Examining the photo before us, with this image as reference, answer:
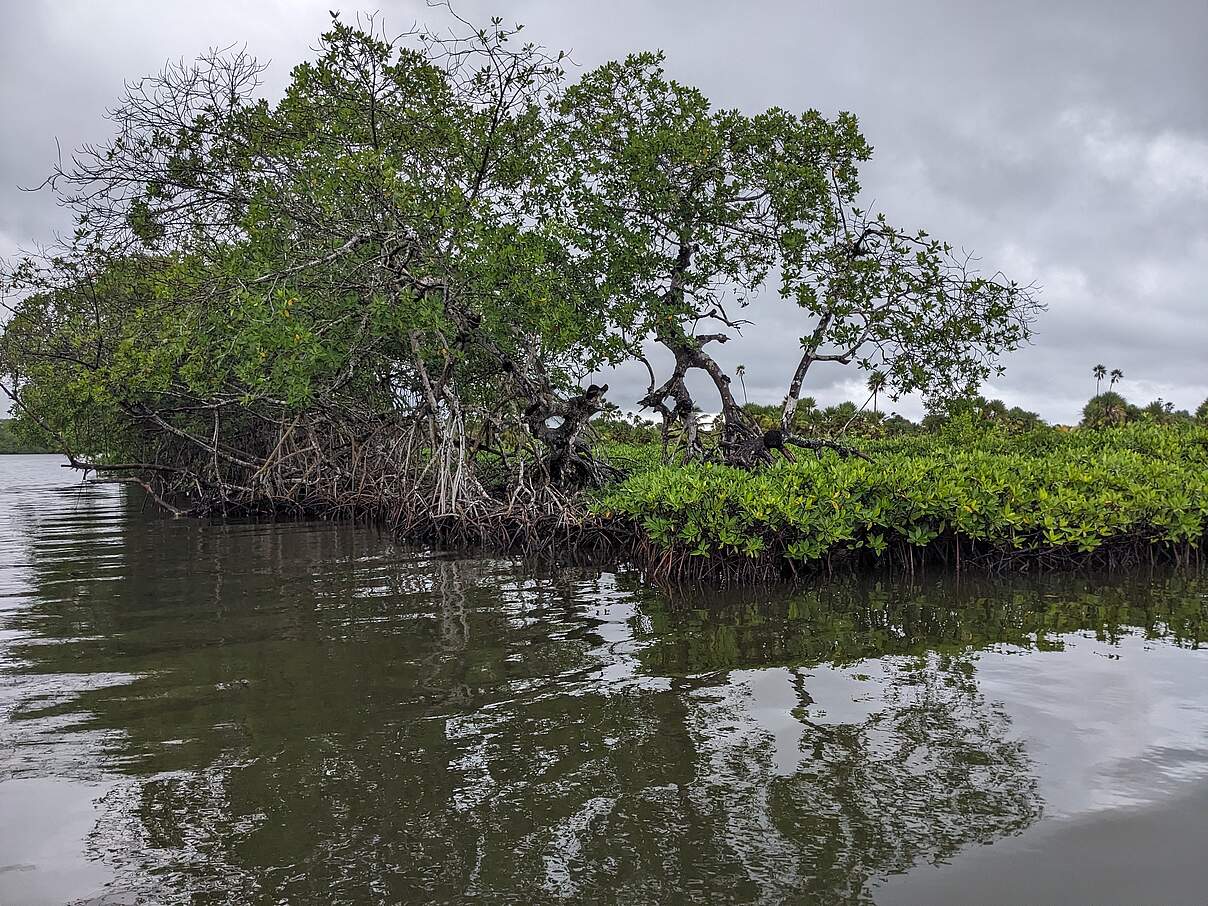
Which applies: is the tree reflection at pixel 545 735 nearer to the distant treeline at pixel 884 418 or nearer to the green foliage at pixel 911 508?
the green foliage at pixel 911 508

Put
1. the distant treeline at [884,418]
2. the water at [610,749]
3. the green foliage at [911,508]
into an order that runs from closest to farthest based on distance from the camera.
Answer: the water at [610,749]
the green foliage at [911,508]
the distant treeline at [884,418]

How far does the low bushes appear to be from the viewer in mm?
7832

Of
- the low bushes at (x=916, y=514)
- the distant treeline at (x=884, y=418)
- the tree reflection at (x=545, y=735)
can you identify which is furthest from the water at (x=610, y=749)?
the distant treeline at (x=884, y=418)

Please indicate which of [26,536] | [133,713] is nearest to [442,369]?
[26,536]

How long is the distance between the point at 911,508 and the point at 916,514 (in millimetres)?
90

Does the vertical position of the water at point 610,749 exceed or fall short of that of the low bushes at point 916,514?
it falls short

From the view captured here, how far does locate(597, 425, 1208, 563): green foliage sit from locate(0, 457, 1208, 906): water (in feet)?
2.43

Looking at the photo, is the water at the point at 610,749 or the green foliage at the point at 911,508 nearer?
the water at the point at 610,749

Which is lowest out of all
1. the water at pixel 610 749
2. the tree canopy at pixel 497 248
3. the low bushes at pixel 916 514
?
the water at pixel 610 749

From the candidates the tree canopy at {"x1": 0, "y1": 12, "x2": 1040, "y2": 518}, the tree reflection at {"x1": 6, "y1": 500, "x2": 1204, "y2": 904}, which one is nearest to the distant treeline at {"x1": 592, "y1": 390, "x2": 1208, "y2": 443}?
the tree canopy at {"x1": 0, "y1": 12, "x2": 1040, "y2": 518}

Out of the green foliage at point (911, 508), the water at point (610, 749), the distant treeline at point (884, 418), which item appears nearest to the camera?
the water at point (610, 749)

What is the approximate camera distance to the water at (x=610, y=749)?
2.90 m

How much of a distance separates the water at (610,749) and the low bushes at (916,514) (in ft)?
2.42

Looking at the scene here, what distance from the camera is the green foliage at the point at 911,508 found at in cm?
780
